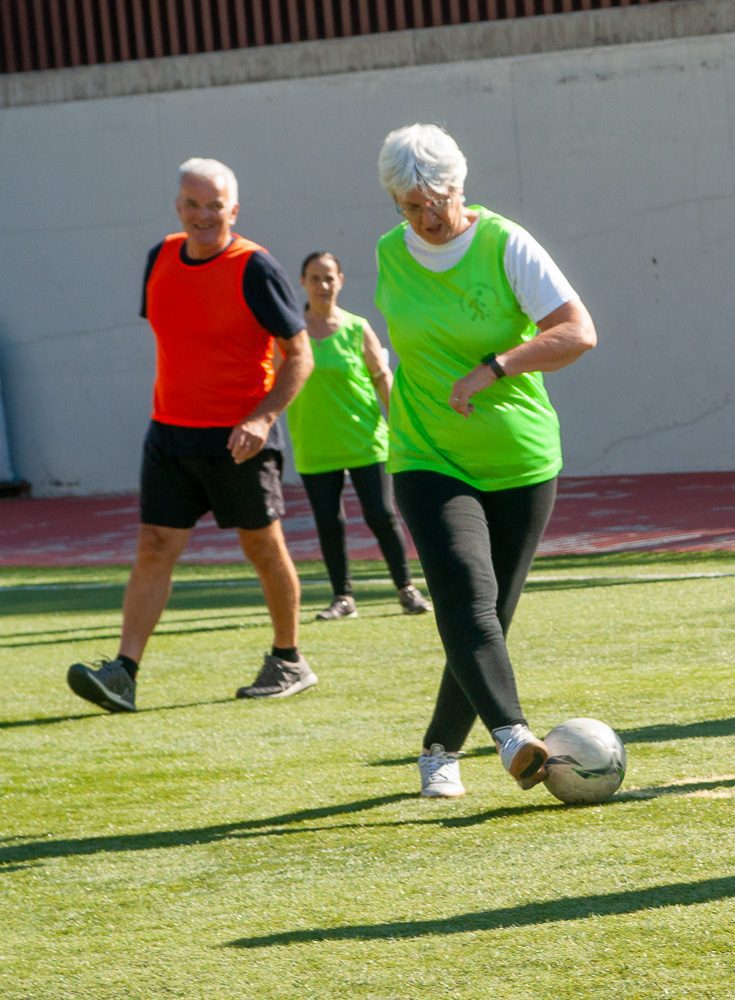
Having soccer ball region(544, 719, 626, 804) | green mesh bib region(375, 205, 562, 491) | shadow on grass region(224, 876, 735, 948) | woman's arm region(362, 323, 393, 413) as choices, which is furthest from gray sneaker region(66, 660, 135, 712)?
woman's arm region(362, 323, 393, 413)

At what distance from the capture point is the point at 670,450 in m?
19.0

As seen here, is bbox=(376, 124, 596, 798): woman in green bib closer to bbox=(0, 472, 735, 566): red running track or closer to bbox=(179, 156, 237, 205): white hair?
bbox=(179, 156, 237, 205): white hair

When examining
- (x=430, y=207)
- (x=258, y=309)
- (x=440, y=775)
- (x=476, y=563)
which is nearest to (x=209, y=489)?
(x=258, y=309)

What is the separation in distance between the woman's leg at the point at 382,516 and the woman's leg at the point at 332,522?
0.42 feet

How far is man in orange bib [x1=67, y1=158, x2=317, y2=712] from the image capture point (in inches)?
267

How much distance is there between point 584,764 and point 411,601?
4.81 meters

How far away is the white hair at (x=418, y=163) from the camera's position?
184 inches

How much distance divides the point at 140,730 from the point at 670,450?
1312 centimetres

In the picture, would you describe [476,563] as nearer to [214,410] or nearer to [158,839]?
[158,839]

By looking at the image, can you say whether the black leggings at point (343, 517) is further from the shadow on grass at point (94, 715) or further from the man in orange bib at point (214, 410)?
the shadow on grass at point (94, 715)

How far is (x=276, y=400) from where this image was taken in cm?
677

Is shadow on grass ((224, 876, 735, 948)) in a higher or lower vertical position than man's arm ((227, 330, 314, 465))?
lower

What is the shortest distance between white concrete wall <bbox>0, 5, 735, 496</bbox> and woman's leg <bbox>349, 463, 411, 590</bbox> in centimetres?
969

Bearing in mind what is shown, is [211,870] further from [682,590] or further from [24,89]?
[24,89]
